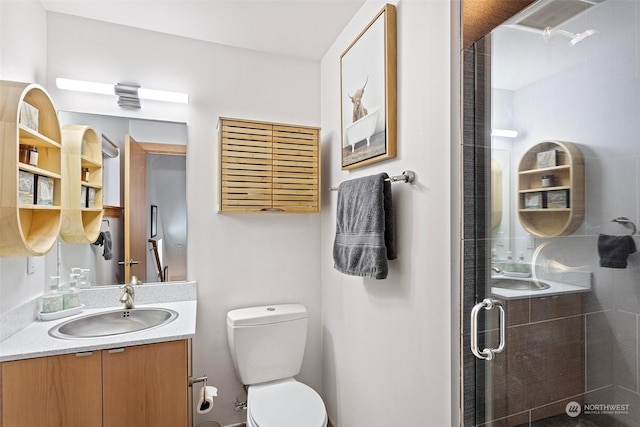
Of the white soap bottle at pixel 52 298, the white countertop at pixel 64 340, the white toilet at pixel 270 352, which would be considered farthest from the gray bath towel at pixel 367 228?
the white soap bottle at pixel 52 298

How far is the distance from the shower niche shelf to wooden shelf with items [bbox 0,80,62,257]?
1.73 metres

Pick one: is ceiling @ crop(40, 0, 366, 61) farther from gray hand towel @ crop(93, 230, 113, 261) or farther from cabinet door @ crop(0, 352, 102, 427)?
cabinet door @ crop(0, 352, 102, 427)

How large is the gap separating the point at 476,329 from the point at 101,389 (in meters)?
1.45

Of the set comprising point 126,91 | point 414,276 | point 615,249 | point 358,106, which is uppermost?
point 126,91

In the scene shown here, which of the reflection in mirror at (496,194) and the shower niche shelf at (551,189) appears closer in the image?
the shower niche shelf at (551,189)

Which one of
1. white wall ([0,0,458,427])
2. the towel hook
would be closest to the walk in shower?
the towel hook

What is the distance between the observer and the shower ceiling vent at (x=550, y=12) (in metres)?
0.88

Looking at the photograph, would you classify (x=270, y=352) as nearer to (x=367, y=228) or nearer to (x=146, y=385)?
(x=146, y=385)

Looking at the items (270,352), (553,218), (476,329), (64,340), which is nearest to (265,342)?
(270,352)

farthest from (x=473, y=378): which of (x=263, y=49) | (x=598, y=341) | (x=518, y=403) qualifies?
(x=263, y=49)

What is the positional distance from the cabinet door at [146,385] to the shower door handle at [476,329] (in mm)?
1167

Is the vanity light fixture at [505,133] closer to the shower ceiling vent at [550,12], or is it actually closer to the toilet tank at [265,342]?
the shower ceiling vent at [550,12]

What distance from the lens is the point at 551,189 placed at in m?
0.93

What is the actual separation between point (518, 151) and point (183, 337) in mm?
1457
